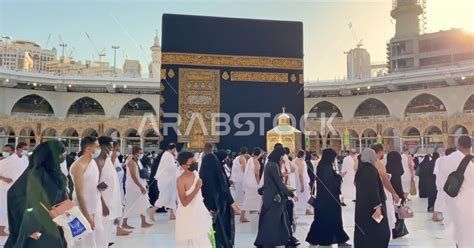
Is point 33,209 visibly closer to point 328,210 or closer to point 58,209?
point 58,209

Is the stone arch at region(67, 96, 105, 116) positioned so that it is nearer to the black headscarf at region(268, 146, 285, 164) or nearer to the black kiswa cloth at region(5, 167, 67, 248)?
the black headscarf at region(268, 146, 285, 164)

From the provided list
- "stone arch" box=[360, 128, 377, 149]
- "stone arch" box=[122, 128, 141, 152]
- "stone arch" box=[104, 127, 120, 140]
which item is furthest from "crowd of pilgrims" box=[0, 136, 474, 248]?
"stone arch" box=[360, 128, 377, 149]

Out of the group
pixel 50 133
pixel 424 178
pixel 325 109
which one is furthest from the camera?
pixel 325 109

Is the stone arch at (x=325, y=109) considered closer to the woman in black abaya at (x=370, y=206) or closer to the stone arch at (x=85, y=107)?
the stone arch at (x=85, y=107)

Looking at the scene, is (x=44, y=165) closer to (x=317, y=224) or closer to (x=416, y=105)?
(x=317, y=224)

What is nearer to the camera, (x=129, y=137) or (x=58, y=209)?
(x=58, y=209)

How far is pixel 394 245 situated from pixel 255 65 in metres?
9.74

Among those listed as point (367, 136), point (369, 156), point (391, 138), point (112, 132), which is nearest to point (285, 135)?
point (369, 156)

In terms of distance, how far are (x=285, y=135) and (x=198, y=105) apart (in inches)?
119

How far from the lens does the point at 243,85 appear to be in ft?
42.5

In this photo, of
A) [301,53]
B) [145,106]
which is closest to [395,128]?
[301,53]

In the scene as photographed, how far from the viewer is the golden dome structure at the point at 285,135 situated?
11.4 meters

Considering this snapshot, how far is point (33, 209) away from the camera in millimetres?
1944

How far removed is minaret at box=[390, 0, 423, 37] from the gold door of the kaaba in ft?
97.5
